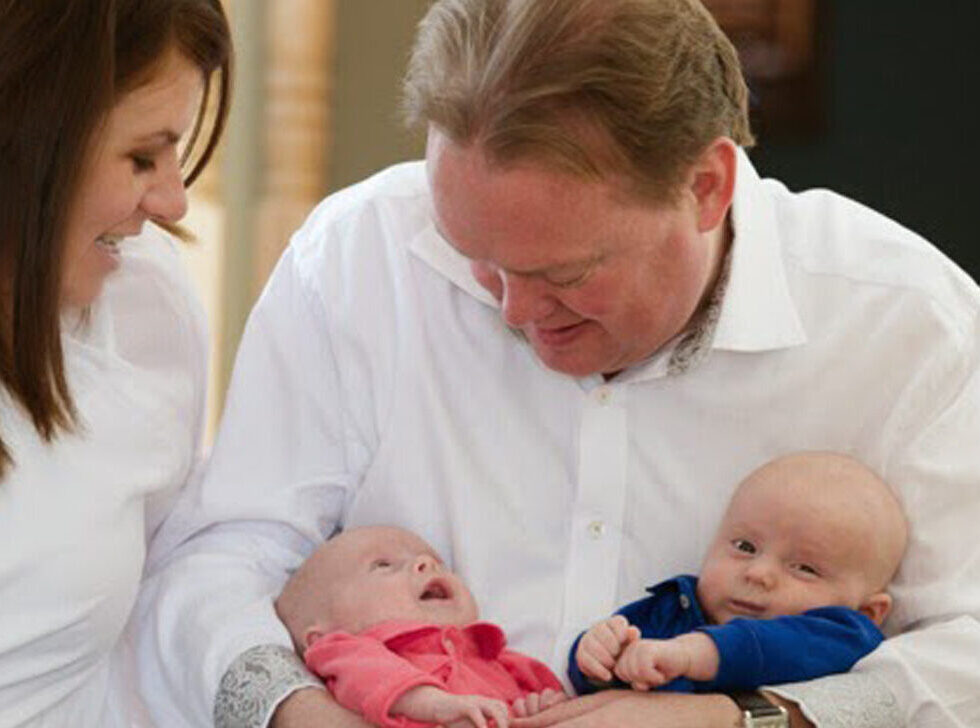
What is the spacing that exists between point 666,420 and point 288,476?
1.46 ft

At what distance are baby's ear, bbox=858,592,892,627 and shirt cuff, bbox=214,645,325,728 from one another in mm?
610

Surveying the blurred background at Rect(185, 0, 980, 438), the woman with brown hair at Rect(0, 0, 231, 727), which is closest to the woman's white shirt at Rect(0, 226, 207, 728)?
the woman with brown hair at Rect(0, 0, 231, 727)

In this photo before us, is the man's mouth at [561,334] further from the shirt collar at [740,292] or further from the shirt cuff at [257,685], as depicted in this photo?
the shirt cuff at [257,685]

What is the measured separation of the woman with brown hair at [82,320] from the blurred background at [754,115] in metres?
2.19

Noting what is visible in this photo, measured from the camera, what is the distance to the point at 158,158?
2336 mm

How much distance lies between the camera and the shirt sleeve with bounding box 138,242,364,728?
2.50 m

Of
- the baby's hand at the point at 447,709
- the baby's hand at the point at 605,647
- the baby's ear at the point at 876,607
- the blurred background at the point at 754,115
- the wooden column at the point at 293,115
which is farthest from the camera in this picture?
the wooden column at the point at 293,115

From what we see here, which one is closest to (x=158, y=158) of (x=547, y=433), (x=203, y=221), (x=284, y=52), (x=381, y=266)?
(x=381, y=266)

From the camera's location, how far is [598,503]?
8.20ft

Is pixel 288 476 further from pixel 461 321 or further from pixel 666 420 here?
pixel 666 420

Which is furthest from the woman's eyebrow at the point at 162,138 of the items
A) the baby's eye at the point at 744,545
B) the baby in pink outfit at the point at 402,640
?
the baby's eye at the point at 744,545

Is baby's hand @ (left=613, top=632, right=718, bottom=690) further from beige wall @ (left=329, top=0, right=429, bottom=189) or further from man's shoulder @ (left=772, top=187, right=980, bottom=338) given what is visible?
beige wall @ (left=329, top=0, right=429, bottom=189)

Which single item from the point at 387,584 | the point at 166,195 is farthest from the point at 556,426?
the point at 166,195

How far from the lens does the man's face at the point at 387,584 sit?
2352 mm
